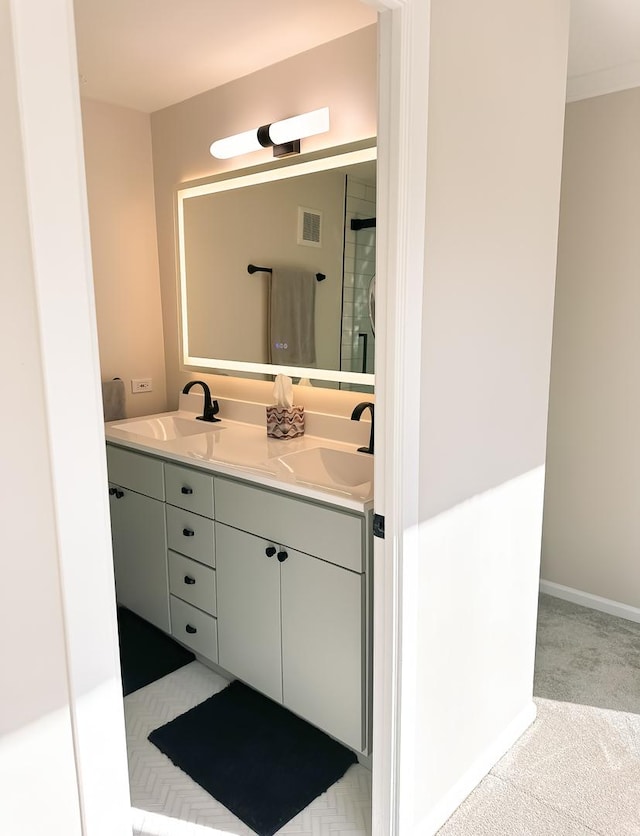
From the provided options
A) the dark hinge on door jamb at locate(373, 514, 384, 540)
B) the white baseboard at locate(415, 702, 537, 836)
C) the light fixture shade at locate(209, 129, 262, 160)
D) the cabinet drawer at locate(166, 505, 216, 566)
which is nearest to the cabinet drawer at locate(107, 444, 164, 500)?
Result: the cabinet drawer at locate(166, 505, 216, 566)

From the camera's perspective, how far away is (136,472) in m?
2.56

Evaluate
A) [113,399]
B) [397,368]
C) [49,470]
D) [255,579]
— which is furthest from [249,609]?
[49,470]

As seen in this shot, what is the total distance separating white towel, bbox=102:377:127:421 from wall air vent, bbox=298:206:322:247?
3.81ft

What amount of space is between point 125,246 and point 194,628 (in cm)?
179

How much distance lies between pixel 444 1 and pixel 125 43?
1.37 metres

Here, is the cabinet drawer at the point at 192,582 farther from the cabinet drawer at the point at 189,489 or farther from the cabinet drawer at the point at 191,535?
the cabinet drawer at the point at 189,489

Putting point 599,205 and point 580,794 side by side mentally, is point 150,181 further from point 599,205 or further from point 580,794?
point 580,794

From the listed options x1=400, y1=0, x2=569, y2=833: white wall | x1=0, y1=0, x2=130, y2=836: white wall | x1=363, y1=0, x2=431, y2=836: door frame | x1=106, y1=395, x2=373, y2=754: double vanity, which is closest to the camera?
x1=0, y1=0, x2=130, y2=836: white wall

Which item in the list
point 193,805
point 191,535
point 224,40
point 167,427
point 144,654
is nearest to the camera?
point 193,805

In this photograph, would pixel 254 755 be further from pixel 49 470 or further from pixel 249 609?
pixel 49 470

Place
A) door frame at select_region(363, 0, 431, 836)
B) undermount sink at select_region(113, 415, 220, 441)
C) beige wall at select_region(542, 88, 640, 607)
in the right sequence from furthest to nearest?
undermount sink at select_region(113, 415, 220, 441) < beige wall at select_region(542, 88, 640, 607) < door frame at select_region(363, 0, 431, 836)

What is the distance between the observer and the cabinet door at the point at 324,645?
1.81 metres

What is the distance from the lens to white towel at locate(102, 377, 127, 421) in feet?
9.71

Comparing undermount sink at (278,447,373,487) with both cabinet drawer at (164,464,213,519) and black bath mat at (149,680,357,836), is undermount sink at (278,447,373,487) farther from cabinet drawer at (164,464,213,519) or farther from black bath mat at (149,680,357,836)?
black bath mat at (149,680,357,836)
